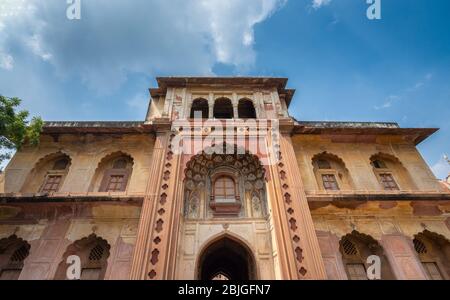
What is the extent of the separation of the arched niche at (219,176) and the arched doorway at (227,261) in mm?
1135

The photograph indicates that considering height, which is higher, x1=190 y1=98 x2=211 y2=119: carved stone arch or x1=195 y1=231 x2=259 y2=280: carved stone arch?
x1=190 y1=98 x2=211 y2=119: carved stone arch

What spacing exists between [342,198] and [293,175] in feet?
6.06

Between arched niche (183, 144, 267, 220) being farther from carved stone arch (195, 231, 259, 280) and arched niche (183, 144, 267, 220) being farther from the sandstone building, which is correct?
carved stone arch (195, 231, 259, 280)

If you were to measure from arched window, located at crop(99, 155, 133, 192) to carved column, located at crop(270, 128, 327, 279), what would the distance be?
592 cm

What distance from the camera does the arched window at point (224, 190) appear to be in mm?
9297

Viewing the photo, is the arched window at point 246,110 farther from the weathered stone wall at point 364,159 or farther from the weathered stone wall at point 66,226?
the weathered stone wall at point 66,226

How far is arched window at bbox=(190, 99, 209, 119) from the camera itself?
1163cm

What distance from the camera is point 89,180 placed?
374 inches

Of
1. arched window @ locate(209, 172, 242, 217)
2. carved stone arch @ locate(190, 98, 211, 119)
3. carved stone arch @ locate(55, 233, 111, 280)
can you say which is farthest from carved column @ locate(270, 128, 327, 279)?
carved stone arch @ locate(55, 233, 111, 280)

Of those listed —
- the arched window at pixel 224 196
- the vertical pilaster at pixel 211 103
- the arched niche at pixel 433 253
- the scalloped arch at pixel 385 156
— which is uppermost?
the vertical pilaster at pixel 211 103

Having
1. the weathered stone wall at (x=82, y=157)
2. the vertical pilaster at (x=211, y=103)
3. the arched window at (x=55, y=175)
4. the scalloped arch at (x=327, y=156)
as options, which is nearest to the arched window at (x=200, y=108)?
the vertical pilaster at (x=211, y=103)

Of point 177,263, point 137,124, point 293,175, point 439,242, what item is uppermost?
point 137,124
